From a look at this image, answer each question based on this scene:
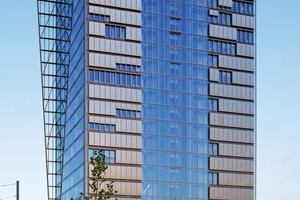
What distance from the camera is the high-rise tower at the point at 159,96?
10544cm

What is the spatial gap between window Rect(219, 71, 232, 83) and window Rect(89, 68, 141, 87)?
53.7 ft

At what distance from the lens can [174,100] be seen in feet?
365

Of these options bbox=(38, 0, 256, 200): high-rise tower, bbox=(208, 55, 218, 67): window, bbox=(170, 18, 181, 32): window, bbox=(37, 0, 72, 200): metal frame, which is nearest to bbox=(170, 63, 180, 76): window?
bbox=(38, 0, 256, 200): high-rise tower

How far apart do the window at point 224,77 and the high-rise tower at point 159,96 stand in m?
0.17

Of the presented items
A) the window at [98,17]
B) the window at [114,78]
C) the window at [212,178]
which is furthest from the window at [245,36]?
the window at [98,17]

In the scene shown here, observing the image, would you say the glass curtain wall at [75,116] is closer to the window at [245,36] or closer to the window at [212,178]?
the window at [212,178]

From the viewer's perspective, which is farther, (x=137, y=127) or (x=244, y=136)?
(x=244, y=136)

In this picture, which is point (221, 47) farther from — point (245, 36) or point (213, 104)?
point (213, 104)

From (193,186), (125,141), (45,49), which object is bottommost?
(193,186)

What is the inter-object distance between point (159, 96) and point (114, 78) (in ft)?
27.2

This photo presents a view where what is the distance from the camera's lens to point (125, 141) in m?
106

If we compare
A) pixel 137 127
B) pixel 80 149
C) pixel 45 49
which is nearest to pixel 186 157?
pixel 137 127

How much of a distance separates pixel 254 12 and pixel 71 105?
35833 millimetres

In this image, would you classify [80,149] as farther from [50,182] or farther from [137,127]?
[50,182]
